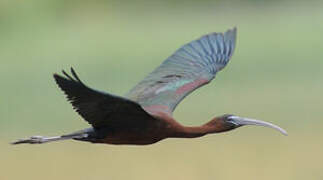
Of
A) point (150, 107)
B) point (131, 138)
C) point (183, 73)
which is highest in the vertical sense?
point (183, 73)

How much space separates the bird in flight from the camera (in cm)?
584

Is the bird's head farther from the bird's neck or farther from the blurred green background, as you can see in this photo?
the blurred green background

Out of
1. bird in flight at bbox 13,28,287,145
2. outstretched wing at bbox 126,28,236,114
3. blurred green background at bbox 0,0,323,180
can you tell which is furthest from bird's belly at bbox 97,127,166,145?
blurred green background at bbox 0,0,323,180

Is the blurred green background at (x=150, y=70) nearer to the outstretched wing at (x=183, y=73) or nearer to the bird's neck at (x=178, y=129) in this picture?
the outstretched wing at (x=183, y=73)

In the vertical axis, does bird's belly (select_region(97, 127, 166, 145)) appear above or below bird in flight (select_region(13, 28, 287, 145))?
below

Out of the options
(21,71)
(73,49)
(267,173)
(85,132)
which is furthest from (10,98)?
(85,132)

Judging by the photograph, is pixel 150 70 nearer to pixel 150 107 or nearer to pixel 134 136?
pixel 150 107

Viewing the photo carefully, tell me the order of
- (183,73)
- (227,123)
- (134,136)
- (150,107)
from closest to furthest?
(134,136)
(227,123)
(150,107)
(183,73)

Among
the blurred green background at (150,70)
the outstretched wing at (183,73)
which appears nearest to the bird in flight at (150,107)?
the outstretched wing at (183,73)

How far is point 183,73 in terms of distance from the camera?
7.42 meters

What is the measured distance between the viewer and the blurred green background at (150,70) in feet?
37.0

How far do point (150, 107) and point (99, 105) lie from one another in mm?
691

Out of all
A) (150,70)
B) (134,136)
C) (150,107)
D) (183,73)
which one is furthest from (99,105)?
(150,70)

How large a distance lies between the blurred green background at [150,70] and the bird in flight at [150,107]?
3244 mm
